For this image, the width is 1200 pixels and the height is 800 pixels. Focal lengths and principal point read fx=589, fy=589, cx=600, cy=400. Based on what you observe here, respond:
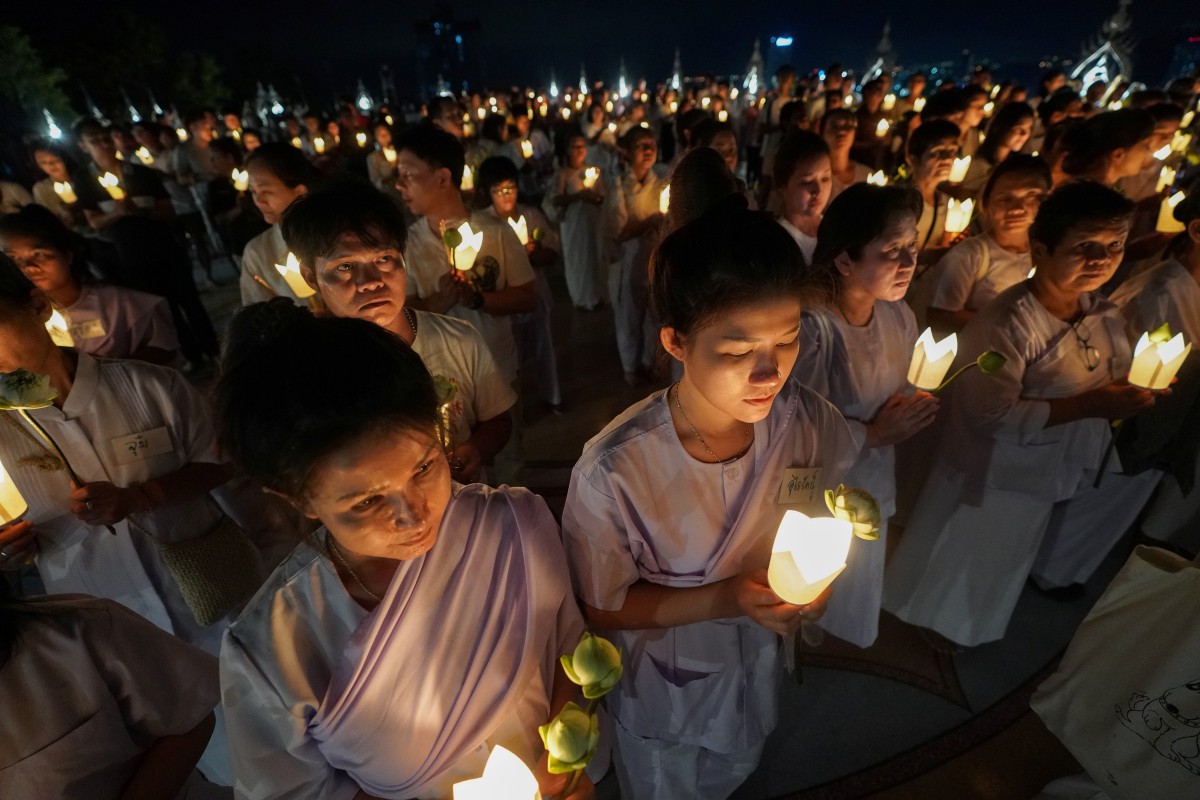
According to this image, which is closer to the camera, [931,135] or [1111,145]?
[1111,145]

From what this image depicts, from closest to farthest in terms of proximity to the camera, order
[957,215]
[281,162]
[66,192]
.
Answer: [281,162] < [957,215] < [66,192]

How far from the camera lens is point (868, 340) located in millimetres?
2025

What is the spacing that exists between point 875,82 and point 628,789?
8037mm

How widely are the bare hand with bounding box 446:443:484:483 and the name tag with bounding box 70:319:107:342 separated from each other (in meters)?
2.11

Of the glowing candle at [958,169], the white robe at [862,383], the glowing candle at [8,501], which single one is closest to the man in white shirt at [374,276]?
the glowing candle at [8,501]

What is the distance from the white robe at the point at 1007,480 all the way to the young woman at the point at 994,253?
74cm

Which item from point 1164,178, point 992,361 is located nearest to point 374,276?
point 992,361

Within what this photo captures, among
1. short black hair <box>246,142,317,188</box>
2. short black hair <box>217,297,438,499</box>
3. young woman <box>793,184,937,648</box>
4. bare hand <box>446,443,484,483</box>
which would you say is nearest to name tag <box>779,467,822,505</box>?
young woman <box>793,184,937,648</box>

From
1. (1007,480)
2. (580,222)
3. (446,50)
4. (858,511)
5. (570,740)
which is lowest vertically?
(1007,480)

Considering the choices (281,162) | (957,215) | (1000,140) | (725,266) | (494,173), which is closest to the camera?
(725,266)

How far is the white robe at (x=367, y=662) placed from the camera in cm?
104

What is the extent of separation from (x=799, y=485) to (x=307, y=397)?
1099mm

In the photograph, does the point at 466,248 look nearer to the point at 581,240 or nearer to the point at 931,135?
the point at 931,135

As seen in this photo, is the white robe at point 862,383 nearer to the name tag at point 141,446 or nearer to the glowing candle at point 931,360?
the glowing candle at point 931,360
